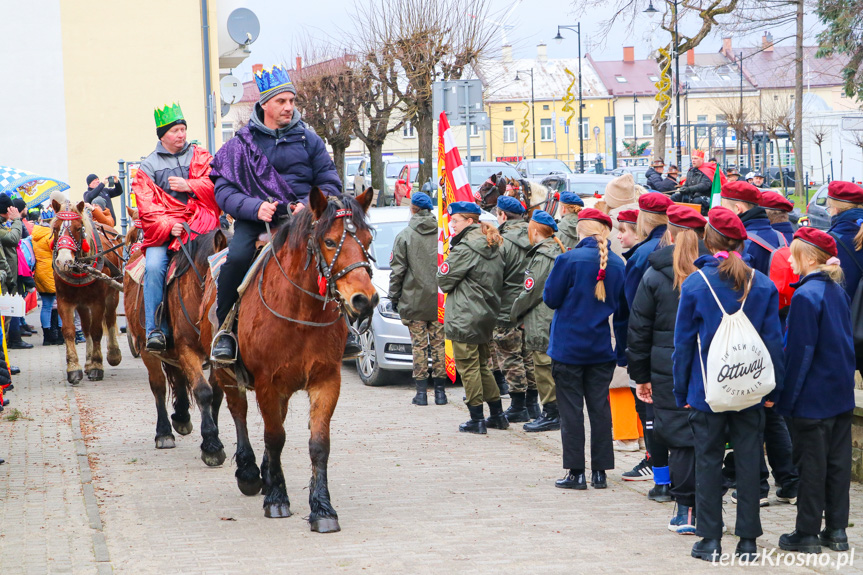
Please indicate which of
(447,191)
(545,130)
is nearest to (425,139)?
(447,191)

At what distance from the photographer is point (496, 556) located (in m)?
6.12

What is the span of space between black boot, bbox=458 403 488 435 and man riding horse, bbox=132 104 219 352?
10.2 ft

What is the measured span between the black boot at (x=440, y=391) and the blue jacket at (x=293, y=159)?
5027mm

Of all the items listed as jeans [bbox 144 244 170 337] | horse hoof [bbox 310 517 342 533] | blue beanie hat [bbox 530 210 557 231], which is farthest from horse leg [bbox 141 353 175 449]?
blue beanie hat [bbox 530 210 557 231]

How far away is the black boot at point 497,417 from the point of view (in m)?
10.5

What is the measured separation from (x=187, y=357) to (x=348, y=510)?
8.35 ft

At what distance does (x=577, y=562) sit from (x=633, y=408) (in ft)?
11.4

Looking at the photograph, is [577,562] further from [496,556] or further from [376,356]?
[376,356]

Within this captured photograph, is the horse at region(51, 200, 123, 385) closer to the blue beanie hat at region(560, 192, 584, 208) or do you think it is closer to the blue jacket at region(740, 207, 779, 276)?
the blue beanie hat at region(560, 192, 584, 208)

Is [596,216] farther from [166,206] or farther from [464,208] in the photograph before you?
[166,206]

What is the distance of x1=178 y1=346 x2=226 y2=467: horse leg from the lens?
8.76m

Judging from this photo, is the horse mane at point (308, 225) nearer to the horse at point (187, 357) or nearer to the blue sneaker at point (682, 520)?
the horse at point (187, 357)

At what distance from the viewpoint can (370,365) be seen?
13.5 metres

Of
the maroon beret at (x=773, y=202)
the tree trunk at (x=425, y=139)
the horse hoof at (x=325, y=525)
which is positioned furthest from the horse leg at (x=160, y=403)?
the tree trunk at (x=425, y=139)
